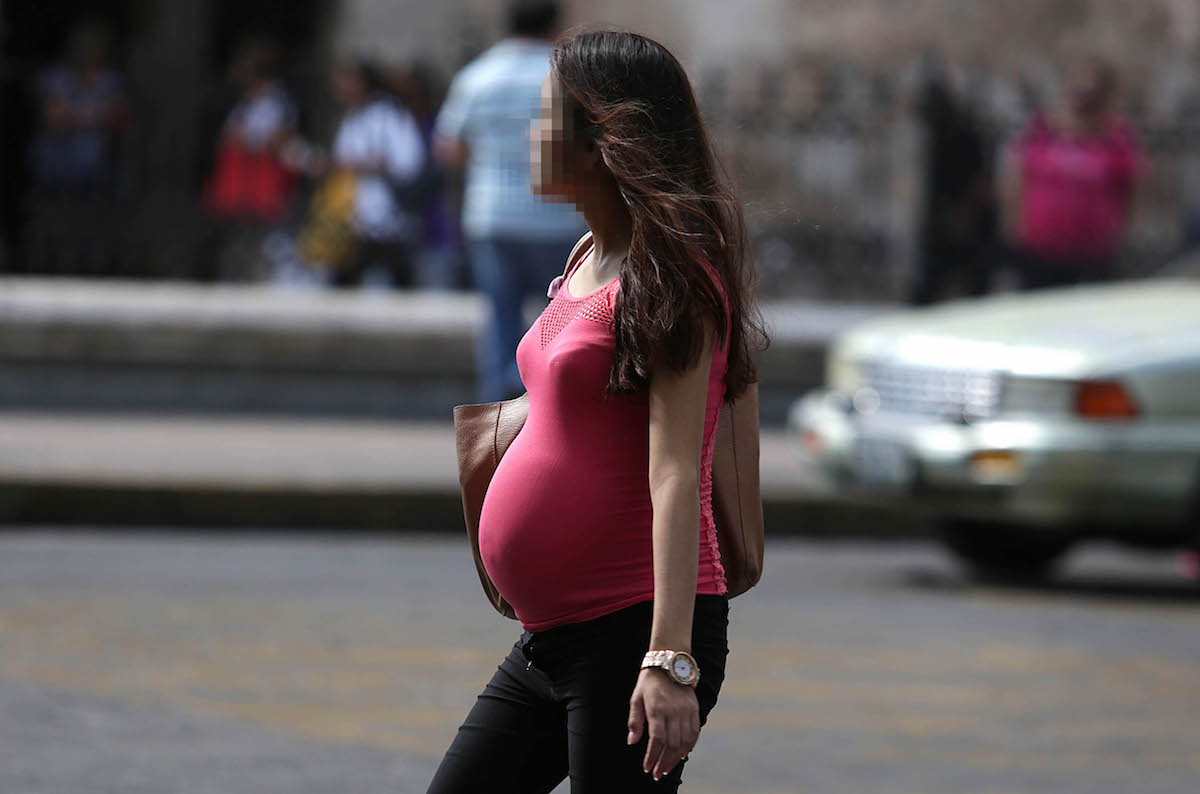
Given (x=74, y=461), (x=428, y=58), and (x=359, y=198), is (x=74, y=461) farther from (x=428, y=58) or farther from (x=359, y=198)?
(x=428, y=58)

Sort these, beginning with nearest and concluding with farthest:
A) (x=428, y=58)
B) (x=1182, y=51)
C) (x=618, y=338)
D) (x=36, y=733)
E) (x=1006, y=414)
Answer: (x=618, y=338), (x=36, y=733), (x=1006, y=414), (x=428, y=58), (x=1182, y=51)

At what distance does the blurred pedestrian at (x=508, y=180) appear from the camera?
32.9 feet

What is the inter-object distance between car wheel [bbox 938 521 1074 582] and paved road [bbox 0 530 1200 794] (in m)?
0.21

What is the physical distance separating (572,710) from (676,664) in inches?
8.0

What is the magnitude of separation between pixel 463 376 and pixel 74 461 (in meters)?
3.33

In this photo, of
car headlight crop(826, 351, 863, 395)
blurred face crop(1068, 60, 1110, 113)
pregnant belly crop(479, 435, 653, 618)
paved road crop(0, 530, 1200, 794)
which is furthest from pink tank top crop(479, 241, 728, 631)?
blurred face crop(1068, 60, 1110, 113)

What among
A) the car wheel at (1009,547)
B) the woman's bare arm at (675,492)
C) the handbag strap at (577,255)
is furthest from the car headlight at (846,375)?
the woman's bare arm at (675,492)

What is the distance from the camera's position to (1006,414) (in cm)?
922

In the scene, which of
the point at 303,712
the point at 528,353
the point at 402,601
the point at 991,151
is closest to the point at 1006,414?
the point at 402,601

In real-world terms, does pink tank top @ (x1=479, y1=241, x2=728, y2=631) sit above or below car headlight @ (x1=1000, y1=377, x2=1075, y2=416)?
above

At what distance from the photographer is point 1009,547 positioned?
33.3 feet

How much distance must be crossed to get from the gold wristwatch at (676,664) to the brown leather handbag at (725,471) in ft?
A: 0.77

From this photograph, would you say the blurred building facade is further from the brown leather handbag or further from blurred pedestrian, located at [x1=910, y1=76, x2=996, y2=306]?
the brown leather handbag

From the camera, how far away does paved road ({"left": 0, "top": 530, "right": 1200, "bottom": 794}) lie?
5.81 m
